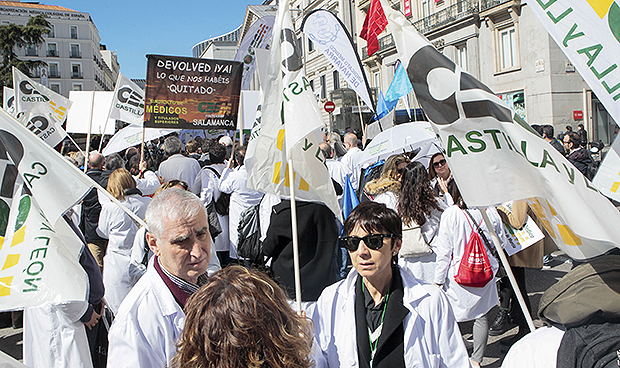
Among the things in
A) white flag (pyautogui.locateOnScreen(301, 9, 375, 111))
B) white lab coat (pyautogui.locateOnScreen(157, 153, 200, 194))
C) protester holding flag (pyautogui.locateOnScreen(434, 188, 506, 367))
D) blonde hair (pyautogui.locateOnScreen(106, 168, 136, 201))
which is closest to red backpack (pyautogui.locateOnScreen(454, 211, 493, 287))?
protester holding flag (pyautogui.locateOnScreen(434, 188, 506, 367))

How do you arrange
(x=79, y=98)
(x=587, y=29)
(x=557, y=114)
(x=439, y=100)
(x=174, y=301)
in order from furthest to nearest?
1. (x=557, y=114)
2. (x=79, y=98)
3. (x=439, y=100)
4. (x=174, y=301)
5. (x=587, y=29)

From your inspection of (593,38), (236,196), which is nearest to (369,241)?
(593,38)

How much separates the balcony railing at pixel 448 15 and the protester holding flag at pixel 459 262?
23504 millimetres

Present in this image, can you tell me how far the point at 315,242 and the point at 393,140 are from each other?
8.66 ft

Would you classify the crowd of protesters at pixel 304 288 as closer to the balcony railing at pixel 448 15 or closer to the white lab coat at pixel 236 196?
the white lab coat at pixel 236 196

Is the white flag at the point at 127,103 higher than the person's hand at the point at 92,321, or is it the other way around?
the white flag at the point at 127,103

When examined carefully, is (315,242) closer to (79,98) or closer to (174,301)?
(174,301)

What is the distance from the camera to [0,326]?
5910 mm

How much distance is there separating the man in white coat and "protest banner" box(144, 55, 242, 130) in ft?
15.3

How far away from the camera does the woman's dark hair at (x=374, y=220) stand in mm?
2586

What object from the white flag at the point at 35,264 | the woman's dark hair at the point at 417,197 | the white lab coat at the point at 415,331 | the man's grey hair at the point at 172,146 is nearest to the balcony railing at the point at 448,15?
the man's grey hair at the point at 172,146

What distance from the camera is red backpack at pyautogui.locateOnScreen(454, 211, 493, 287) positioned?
152 inches

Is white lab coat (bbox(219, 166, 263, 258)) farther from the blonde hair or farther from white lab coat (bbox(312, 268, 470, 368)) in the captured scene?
white lab coat (bbox(312, 268, 470, 368))

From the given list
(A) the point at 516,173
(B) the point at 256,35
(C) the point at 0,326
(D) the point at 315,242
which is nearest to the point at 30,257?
(D) the point at 315,242
